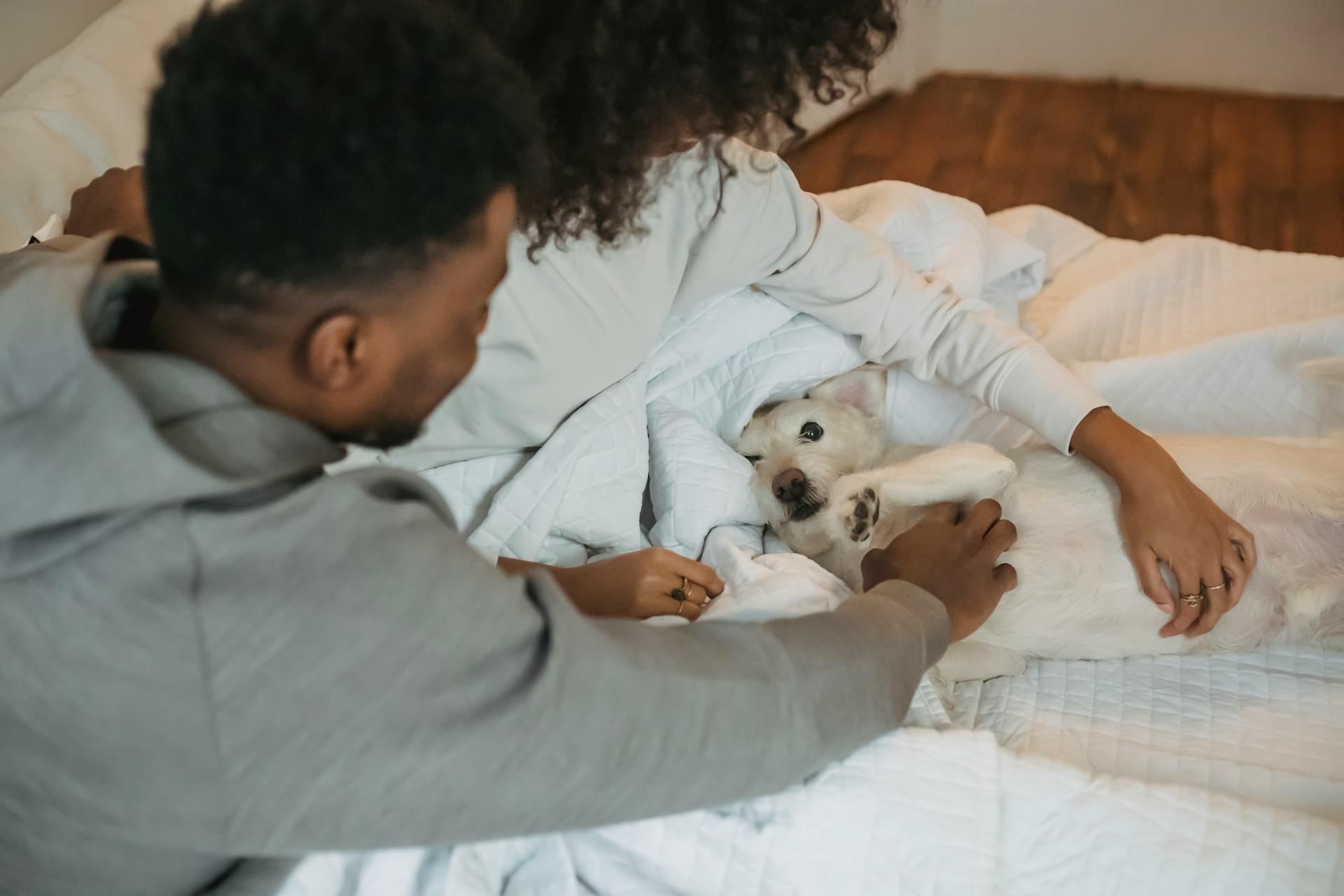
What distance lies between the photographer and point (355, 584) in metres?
0.72

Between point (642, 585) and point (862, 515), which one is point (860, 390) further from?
point (642, 585)

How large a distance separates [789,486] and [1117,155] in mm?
2579

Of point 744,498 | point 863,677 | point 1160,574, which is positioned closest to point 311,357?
point 863,677

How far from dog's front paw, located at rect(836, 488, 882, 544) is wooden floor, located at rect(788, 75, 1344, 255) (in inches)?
79.7

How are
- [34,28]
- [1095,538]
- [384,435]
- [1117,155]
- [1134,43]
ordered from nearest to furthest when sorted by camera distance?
[384,435], [1095,538], [34,28], [1117,155], [1134,43]

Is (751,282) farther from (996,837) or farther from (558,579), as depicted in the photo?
(996,837)

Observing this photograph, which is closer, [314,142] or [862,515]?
[314,142]

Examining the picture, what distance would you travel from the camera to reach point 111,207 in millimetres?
1471

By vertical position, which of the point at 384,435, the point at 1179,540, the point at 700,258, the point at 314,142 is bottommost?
the point at 1179,540

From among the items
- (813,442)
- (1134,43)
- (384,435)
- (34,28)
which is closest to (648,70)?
(384,435)

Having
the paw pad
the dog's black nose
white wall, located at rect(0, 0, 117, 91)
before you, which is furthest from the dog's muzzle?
white wall, located at rect(0, 0, 117, 91)

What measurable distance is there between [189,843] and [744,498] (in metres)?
1.05

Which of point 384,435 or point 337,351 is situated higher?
point 337,351

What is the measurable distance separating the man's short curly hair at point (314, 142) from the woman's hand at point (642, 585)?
0.62 meters
